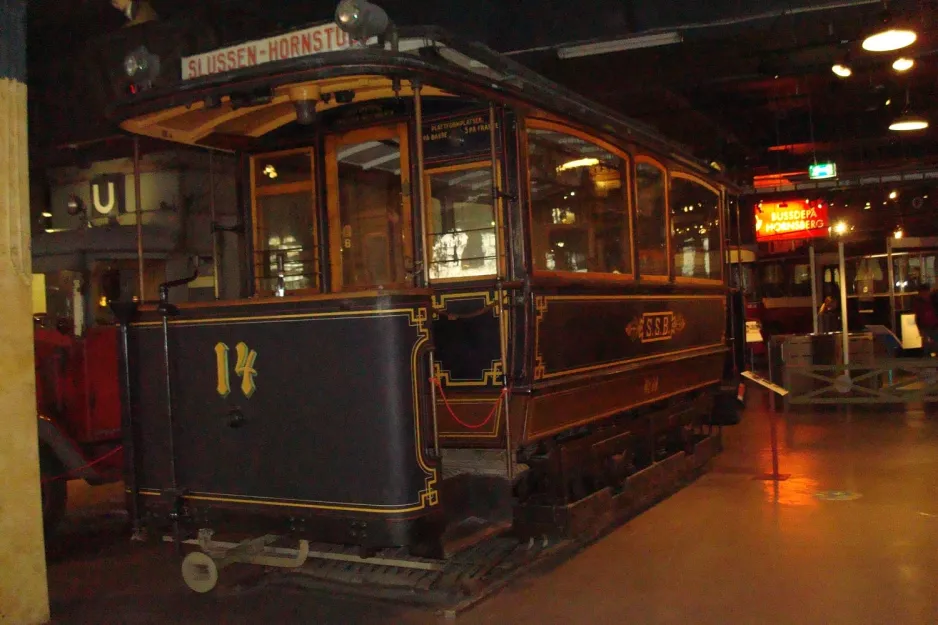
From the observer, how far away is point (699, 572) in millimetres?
5898

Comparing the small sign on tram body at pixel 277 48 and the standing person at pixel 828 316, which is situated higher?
the small sign on tram body at pixel 277 48

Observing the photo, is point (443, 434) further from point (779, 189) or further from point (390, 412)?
point (779, 189)

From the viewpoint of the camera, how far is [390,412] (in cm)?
500

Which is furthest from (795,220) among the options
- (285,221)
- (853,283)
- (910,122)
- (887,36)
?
(285,221)

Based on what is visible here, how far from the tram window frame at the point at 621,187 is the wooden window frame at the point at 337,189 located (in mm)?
790

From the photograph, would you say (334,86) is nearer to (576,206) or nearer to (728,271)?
(576,206)

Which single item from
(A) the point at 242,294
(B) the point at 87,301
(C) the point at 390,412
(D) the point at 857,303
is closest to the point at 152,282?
(B) the point at 87,301

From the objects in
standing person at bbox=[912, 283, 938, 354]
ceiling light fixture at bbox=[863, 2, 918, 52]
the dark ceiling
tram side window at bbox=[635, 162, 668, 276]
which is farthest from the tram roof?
standing person at bbox=[912, 283, 938, 354]

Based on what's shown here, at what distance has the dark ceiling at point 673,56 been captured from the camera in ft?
32.0

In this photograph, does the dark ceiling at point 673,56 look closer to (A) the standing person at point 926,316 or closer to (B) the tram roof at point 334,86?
(B) the tram roof at point 334,86

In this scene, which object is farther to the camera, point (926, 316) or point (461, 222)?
point (926, 316)

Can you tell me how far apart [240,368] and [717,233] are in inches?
252

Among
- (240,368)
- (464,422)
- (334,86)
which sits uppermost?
(334,86)

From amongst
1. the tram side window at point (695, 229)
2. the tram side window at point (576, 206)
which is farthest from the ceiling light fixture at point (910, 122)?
the tram side window at point (576, 206)
